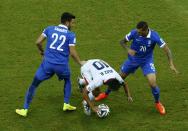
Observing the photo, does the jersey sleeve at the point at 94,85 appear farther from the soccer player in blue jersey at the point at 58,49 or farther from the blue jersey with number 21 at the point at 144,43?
the blue jersey with number 21 at the point at 144,43

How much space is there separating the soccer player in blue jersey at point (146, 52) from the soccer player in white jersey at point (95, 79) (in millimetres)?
948

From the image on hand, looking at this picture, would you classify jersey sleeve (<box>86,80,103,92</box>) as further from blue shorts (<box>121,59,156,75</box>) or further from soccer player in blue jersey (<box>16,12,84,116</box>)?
blue shorts (<box>121,59,156,75</box>)

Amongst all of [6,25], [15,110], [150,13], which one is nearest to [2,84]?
[15,110]

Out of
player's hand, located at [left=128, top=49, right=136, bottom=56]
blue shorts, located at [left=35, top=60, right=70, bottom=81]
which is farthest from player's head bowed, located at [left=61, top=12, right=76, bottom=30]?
player's hand, located at [left=128, top=49, right=136, bottom=56]

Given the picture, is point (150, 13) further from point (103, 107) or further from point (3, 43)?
point (103, 107)

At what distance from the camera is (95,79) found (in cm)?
1177

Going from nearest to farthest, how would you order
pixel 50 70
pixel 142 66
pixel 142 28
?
pixel 50 70
pixel 142 28
pixel 142 66

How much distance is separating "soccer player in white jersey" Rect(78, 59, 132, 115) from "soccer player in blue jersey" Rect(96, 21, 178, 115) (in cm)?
95

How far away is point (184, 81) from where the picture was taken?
48.8 ft

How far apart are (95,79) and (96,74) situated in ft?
0.63

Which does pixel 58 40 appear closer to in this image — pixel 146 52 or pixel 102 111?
pixel 102 111

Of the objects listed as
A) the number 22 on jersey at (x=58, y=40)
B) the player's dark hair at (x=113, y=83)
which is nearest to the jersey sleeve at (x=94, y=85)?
the player's dark hair at (x=113, y=83)

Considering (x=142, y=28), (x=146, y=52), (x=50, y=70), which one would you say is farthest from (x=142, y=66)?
(x=50, y=70)

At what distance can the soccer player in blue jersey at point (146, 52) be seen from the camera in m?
12.3
